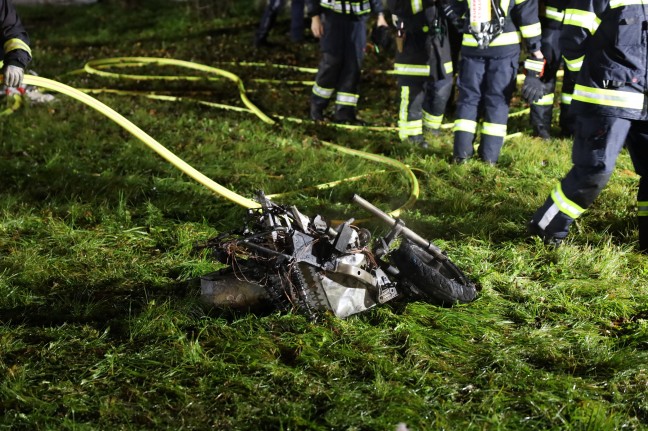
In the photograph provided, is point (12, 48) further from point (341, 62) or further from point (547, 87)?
point (547, 87)

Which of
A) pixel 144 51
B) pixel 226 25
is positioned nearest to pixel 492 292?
pixel 144 51

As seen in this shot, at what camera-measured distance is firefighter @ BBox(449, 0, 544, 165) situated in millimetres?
6297

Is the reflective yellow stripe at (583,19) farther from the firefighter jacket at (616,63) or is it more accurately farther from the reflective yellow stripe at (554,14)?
the reflective yellow stripe at (554,14)

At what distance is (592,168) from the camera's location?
466cm

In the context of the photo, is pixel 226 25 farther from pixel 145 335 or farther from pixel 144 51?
pixel 145 335

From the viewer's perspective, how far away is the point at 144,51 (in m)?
13.0

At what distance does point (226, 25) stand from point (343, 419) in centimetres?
1298

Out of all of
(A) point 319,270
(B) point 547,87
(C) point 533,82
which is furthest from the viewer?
(B) point 547,87

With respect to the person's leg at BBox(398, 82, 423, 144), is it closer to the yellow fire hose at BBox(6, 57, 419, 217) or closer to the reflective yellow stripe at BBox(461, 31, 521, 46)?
the yellow fire hose at BBox(6, 57, 419, 217)

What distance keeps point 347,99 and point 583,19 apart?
391cm

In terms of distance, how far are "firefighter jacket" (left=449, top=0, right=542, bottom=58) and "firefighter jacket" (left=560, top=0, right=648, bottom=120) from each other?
1.69 m

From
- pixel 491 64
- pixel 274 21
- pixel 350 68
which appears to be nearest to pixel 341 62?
pixel 350 68

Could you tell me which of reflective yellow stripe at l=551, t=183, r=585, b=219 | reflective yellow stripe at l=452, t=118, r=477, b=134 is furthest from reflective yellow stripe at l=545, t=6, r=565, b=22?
reflective yellow stripe at l=551, t=183, r=585, b=219

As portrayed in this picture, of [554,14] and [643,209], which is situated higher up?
[554,14]
